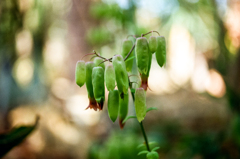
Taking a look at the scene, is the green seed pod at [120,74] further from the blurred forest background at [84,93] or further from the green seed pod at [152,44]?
the blurred forest background at [84,93]

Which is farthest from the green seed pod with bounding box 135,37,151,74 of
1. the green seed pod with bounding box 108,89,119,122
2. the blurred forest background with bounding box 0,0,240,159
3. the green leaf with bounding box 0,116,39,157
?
the blurred forest background with bounding box 0,0,240,159

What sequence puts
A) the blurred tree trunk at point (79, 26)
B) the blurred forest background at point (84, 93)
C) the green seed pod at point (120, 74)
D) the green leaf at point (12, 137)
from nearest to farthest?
the green seed pod at point (120, 74) < the green leaf at point (12, 137) < the blurred forest background at point (84, 93) < the blurred tree trunk at point (79, 26)

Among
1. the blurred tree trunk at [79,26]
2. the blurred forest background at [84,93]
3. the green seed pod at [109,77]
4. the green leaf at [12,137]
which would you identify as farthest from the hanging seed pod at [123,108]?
the blurred tree trunk at [79,26]

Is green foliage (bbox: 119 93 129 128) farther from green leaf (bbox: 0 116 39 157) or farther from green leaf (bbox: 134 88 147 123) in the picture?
green leaf (bbox: 0 116 39 157)

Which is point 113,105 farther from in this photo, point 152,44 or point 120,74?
point 152,44

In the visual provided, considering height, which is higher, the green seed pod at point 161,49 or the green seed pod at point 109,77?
the green seed pod at point 161,49

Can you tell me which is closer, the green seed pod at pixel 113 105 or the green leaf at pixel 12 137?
the green seed pod at pixel 113 105
